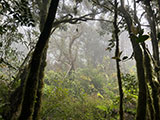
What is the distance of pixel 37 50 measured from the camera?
107cm

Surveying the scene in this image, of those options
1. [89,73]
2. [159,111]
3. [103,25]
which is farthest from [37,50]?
[89,73]

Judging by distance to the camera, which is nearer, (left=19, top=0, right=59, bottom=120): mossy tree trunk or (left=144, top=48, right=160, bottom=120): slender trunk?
(left=19, top=0, right=59, bottom=120): mossy tree trunk

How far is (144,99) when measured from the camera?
5.37 ft

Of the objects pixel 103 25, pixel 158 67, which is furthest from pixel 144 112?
pixel 103 25

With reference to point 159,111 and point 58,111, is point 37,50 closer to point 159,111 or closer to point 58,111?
point 159,111

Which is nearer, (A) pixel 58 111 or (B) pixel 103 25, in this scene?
(A) pixel 58 111

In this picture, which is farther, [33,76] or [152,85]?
[152,85]

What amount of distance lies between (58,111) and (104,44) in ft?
53.2

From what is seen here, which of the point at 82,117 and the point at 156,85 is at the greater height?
the point at 156,85

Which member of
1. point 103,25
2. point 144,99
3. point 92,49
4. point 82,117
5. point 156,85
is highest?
point 92,49

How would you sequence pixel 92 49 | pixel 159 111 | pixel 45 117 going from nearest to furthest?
pixel 159 111 < pixel 45 117 < pixel 92 49

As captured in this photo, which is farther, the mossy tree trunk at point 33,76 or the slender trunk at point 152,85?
the slender trunk at point 152,85

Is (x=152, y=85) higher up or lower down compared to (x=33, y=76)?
lower down

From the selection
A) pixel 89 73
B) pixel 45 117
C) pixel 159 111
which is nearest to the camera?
pixel 159 111
